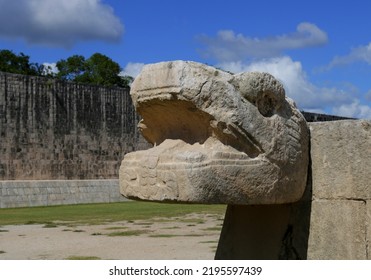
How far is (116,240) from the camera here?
8445 millimetres

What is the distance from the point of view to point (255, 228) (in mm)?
3699

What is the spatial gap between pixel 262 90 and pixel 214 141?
A: 34 cm

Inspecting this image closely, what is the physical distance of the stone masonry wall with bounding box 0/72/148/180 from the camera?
18.5 metres

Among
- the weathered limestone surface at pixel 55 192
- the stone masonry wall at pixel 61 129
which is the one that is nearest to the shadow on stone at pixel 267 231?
the weathered limestone surface at pixel 55 192

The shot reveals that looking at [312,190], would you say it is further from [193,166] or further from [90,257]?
[90,257]

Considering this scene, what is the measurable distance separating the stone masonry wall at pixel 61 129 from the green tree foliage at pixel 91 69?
1277 cm

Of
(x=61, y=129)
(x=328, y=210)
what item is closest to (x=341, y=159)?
(x=328, y=210)

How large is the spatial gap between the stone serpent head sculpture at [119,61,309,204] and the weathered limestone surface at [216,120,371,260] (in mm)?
130

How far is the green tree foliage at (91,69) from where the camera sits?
34688 millimetres

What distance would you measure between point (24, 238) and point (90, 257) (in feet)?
7.89

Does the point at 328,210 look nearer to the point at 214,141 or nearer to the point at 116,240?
the point at 214,141

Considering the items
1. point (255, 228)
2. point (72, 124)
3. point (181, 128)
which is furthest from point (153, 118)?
point (72, 124)

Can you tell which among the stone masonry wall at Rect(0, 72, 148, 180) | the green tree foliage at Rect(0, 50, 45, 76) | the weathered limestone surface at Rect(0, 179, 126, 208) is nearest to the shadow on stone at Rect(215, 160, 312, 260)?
the weathered limestone surface at Rect(0, 179, 126, 208)

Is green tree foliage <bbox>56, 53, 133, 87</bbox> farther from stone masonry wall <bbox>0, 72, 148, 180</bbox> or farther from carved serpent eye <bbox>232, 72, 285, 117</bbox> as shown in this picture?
carved serpent eye <bbox>232, 72, 285, 117</bbox>
